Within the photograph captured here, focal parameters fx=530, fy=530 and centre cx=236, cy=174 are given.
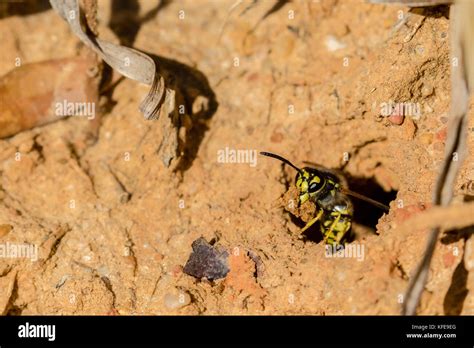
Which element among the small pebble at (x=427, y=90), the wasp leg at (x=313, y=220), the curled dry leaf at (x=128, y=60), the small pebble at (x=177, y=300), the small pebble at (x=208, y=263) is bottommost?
the small pebble at (x=177, y=300)

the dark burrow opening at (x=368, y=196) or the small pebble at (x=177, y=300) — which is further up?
the dark burrow opening at (x=368, y=196)

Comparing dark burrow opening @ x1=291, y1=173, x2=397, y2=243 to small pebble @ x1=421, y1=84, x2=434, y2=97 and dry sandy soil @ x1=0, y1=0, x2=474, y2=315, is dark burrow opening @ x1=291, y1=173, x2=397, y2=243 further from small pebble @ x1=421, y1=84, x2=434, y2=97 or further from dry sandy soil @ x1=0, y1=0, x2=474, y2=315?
small pebble @ x1=421, y1=84, x2=434, y2=97

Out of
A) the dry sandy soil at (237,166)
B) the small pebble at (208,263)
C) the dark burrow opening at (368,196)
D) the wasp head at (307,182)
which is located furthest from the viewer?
the dark burrow opening at (368,196)

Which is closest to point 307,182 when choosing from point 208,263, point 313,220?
point 313,220

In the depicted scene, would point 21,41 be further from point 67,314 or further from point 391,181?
point 391,181

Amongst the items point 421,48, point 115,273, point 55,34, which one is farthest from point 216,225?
point 55,34

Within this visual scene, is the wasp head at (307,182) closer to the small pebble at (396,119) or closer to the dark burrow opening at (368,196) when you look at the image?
the dark burrow opening at (368,196)

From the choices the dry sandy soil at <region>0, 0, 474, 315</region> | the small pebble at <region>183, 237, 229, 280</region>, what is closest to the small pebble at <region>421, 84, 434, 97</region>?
the dry sandy soil at <region>0, 0, 474, 315</region>

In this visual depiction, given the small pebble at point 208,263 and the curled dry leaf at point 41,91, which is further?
the curled dry leaf at point 41,91

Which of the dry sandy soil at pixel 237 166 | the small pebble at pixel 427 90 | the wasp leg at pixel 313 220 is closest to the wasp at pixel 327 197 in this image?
the wasp leg at pixel 313 220
